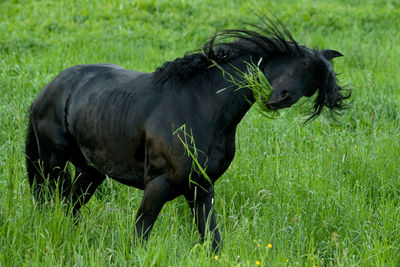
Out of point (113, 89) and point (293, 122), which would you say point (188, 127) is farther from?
point (293, 122)

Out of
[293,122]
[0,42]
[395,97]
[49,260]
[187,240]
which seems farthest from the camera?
[0,42]

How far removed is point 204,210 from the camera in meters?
3.65

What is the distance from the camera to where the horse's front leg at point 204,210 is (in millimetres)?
3648

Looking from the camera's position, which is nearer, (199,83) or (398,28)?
(199,83)

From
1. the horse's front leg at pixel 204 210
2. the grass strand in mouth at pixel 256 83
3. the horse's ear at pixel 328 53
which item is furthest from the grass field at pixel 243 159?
the horse's ear at pixel 328 53

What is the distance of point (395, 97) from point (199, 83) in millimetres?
4199

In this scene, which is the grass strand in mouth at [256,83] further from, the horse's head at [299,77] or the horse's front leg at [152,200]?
the horse's front leg at [152,200]

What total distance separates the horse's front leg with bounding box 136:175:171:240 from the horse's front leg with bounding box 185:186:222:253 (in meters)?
0.24

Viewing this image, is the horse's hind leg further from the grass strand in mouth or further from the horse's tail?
the grass strand in mouth

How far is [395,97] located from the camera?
708 cm

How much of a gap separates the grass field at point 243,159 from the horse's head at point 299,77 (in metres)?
0.39

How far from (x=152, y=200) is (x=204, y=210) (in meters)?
0.37

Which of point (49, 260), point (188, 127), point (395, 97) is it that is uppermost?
point (188, 127)

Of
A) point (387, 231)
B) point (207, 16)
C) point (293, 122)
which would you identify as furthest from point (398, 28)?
point (387, 231)
